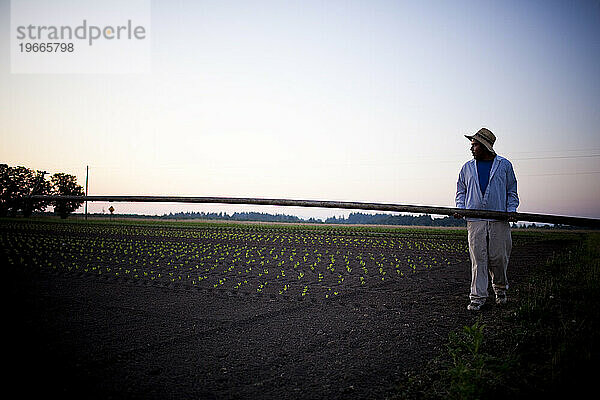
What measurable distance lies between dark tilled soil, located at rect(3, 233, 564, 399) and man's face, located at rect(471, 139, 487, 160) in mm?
2023

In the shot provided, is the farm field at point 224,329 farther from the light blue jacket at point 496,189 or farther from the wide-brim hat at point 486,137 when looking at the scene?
the wide-brim hat at point 486,137

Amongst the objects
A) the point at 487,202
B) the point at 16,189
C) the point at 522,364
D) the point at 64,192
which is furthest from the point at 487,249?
the point at 64,192

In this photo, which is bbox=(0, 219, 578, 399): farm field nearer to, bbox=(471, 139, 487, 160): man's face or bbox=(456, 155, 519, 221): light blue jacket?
bbox=(456, 155, 519, 221): light blue jacket

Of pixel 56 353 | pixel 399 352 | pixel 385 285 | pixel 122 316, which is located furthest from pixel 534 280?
pixel 56 353

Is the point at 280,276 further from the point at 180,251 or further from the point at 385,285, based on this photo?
the point at 180,251

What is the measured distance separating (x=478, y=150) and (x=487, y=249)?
126 cm

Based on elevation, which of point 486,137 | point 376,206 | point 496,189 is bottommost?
point 376,206

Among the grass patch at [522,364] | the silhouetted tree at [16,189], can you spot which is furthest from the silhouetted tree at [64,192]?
the grass patch at [522,364]

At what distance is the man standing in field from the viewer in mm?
4973

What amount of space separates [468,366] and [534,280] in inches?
242

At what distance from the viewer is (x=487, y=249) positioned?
504 centimetres

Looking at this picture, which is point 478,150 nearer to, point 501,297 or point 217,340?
point 501,297

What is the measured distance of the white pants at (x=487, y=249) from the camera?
4.94m

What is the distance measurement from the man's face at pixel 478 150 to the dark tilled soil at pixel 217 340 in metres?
2.02
